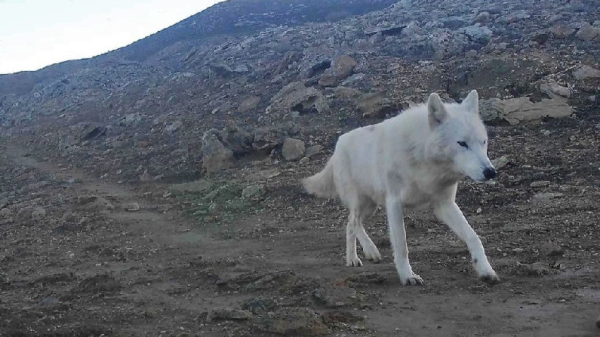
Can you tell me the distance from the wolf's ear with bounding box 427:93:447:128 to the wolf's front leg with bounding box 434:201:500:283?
0.81 m

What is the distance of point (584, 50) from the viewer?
52.5ft

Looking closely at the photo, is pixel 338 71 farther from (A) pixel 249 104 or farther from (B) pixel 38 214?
(B) pixel 38 214

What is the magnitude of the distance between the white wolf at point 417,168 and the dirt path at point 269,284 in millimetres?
366

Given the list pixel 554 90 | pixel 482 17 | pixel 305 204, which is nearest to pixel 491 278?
pixel 305 204

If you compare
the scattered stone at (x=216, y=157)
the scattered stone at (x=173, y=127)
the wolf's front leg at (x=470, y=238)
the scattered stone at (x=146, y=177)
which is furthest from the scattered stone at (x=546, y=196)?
the scattered stone at (x=173, y=127)

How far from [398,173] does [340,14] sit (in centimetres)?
4514

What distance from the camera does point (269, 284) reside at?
19.5 ft

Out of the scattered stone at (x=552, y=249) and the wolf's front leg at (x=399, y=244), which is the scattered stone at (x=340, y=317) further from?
the scattered stone at (x=552, y=249)

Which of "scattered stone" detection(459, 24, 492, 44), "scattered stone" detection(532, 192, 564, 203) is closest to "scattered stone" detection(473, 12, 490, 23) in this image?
"scattered stone" detection(459, 24, 492, 44)

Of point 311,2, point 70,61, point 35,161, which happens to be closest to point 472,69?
point 35,161

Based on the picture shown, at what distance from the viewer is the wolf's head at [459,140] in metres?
5.28

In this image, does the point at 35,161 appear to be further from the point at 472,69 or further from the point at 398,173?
the point at 398,173

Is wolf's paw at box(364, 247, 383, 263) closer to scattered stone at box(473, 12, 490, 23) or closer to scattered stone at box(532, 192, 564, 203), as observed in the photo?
scattered stone at box(532, 192, 564, 203)

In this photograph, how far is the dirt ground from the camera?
4762 mm
